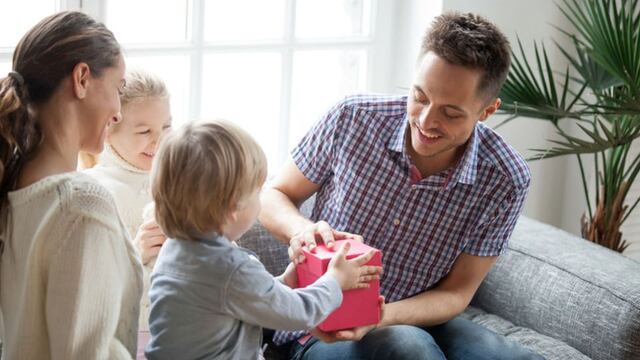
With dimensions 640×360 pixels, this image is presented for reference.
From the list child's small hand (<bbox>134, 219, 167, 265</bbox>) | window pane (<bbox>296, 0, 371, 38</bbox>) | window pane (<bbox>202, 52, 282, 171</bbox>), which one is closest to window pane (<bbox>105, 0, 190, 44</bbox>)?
window pane (<bbox>202, 52, 282, 171</bbox>)

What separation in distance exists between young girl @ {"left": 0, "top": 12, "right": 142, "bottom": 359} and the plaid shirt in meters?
Result: 0.70

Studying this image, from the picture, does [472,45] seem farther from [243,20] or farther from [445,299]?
[243,20]

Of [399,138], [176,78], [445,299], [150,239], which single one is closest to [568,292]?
[445,299]

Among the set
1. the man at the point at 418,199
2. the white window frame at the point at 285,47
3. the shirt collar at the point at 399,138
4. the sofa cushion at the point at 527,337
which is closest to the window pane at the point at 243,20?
the white window frame at the point at 285,47

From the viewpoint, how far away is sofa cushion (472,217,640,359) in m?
2.36

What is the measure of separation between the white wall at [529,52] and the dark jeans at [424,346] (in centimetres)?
107

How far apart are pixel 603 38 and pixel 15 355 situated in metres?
1.92

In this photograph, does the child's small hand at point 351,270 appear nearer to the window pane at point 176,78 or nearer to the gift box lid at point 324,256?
the gift box lid at point 324,256

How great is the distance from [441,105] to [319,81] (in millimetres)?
1078

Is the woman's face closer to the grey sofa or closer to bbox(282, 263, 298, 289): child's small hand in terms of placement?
bbox(282, 263, 298, 289): child's small hand

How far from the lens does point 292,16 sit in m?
3.05

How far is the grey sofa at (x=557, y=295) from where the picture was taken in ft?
7.77

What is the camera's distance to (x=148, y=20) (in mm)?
2799

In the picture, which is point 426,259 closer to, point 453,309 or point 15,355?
point 453,309
